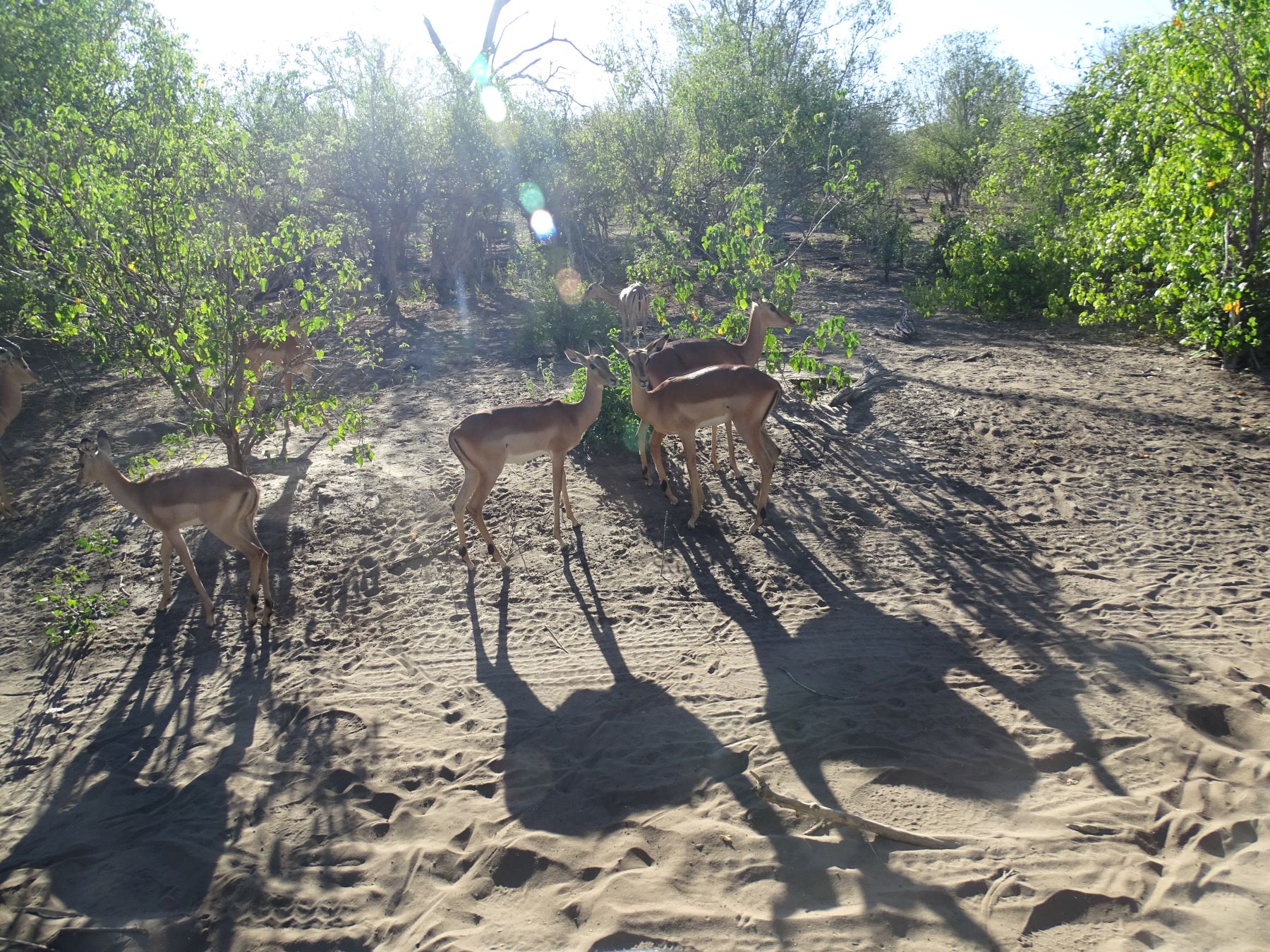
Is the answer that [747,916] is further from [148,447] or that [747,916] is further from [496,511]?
[148,447]

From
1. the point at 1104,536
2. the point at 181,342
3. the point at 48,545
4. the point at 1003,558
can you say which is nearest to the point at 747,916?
the point at 1003,558

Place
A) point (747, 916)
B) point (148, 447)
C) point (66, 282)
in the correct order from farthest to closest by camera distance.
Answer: point (148, 447), point (66, 282), point (747, 916)

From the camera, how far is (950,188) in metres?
26.0

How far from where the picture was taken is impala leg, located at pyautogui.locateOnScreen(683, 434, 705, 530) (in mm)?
7703

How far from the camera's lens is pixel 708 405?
300 inches

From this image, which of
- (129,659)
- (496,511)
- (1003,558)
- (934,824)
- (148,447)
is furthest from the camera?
(148,447)

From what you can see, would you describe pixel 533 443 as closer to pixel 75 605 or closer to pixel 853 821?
pixel 75 605

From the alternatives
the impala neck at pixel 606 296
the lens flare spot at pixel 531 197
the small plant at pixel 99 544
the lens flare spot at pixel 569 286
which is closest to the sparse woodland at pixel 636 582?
the small plant at pixel 99 544

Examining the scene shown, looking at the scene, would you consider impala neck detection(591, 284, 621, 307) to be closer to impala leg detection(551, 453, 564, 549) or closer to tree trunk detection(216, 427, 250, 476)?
impala leg detection(551, 453, 564, 549)

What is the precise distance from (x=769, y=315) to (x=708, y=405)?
2707 millimetres

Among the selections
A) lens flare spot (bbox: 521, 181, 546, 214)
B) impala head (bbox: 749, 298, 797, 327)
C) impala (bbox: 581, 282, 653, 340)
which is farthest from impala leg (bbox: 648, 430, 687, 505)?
lens flare spot (bbox: 521, 181, 546, 214)

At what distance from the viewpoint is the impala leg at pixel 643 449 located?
8484 millimetres

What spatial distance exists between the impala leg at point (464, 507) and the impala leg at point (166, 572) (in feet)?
7.58

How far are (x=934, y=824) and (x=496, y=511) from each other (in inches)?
208
